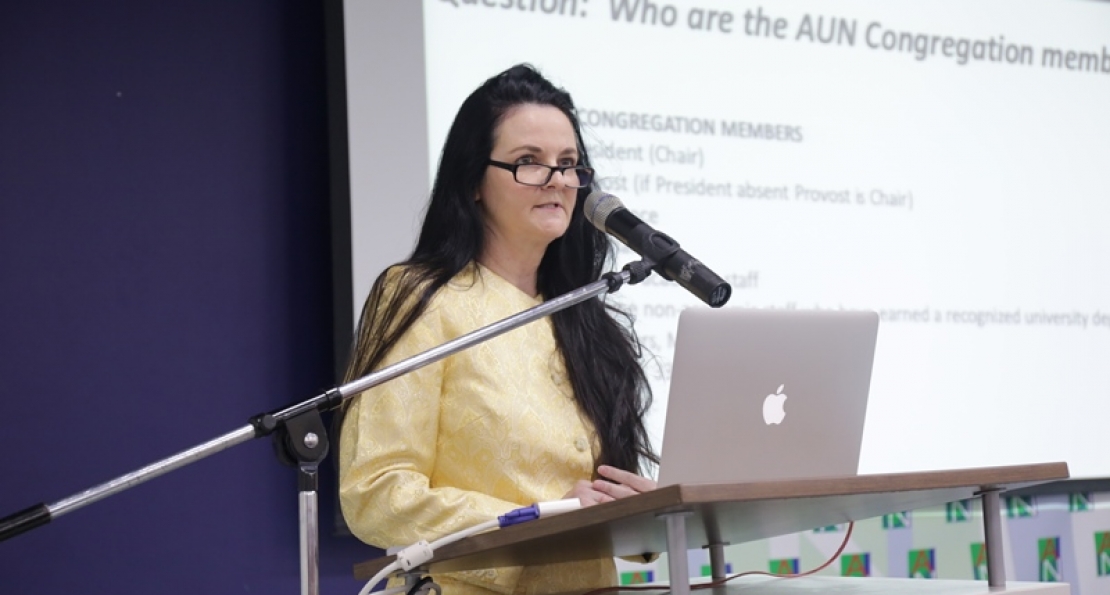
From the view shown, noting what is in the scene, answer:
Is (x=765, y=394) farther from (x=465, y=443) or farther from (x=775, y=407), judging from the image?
(x=465, y=443)

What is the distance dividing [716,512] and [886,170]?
2.47m

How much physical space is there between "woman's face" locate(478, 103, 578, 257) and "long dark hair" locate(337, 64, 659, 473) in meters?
0.02

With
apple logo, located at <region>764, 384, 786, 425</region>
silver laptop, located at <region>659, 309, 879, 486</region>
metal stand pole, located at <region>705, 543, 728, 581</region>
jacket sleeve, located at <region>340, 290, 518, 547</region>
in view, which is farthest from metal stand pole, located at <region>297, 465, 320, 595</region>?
metal stand pole, located at <region>705, 543, 728, 581</region>

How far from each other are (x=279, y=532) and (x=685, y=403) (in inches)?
65.9

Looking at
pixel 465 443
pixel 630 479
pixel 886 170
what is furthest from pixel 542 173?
pixel 886 170

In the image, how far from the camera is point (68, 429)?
9.00 feet

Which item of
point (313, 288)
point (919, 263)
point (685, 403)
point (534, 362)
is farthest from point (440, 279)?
point (919, 263)

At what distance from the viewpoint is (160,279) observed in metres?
2.85

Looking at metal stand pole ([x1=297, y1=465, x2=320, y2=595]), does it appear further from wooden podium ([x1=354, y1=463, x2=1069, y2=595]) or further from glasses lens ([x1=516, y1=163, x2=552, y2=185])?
glasses lens ([x1=516, y1=163, x2=552, y2=185])

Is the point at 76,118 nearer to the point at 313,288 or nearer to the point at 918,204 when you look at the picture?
the point at 313,288

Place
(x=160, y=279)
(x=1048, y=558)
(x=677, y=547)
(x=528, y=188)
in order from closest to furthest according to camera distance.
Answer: (x=677, y=547) → (x=528, y=188) → (x=160, y=279) → (x=1048, y=558)

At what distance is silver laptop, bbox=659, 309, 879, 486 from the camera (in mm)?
1486

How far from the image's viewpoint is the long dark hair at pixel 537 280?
1.91m

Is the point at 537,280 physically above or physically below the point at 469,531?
above
